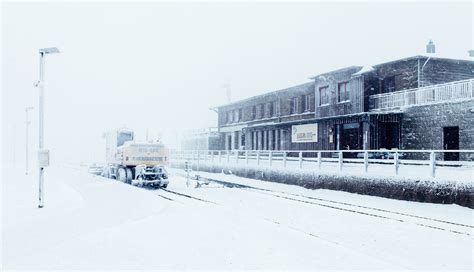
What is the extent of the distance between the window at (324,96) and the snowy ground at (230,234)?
46.3 feet

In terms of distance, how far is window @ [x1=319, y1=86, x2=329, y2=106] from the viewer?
29.1 meters

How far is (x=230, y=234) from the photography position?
9.56m

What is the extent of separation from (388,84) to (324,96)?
4.68 meters

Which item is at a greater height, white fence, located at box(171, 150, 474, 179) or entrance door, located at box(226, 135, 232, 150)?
entrance door, located at box(226, 135, 232, 150)

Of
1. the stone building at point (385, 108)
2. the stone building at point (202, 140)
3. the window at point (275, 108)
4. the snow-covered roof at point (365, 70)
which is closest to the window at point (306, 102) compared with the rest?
the stone building at point (385, 108)

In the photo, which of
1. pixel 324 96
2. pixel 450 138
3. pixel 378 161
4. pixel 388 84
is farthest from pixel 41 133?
pixel 324 96

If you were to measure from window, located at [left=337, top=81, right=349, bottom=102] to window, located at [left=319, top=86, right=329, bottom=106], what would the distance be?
1.21m

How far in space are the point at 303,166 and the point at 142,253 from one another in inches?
646

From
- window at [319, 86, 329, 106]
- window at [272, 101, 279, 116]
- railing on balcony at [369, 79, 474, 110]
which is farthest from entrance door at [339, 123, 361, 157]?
window at [272, 101, 279, 116]

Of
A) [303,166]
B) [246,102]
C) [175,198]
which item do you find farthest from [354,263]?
[246,102]

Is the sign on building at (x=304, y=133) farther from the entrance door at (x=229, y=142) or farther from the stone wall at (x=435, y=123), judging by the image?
the entrance door at (x=229, y=142)

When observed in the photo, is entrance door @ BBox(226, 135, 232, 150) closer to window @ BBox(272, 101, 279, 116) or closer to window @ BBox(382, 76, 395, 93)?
window @ BBox(272, 101, 279, 116)

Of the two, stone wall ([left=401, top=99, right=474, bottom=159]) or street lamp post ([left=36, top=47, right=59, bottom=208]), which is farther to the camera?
stone wall ([left=401, top=99, right=474, bottom=159])

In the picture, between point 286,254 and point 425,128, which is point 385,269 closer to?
point 286,254
